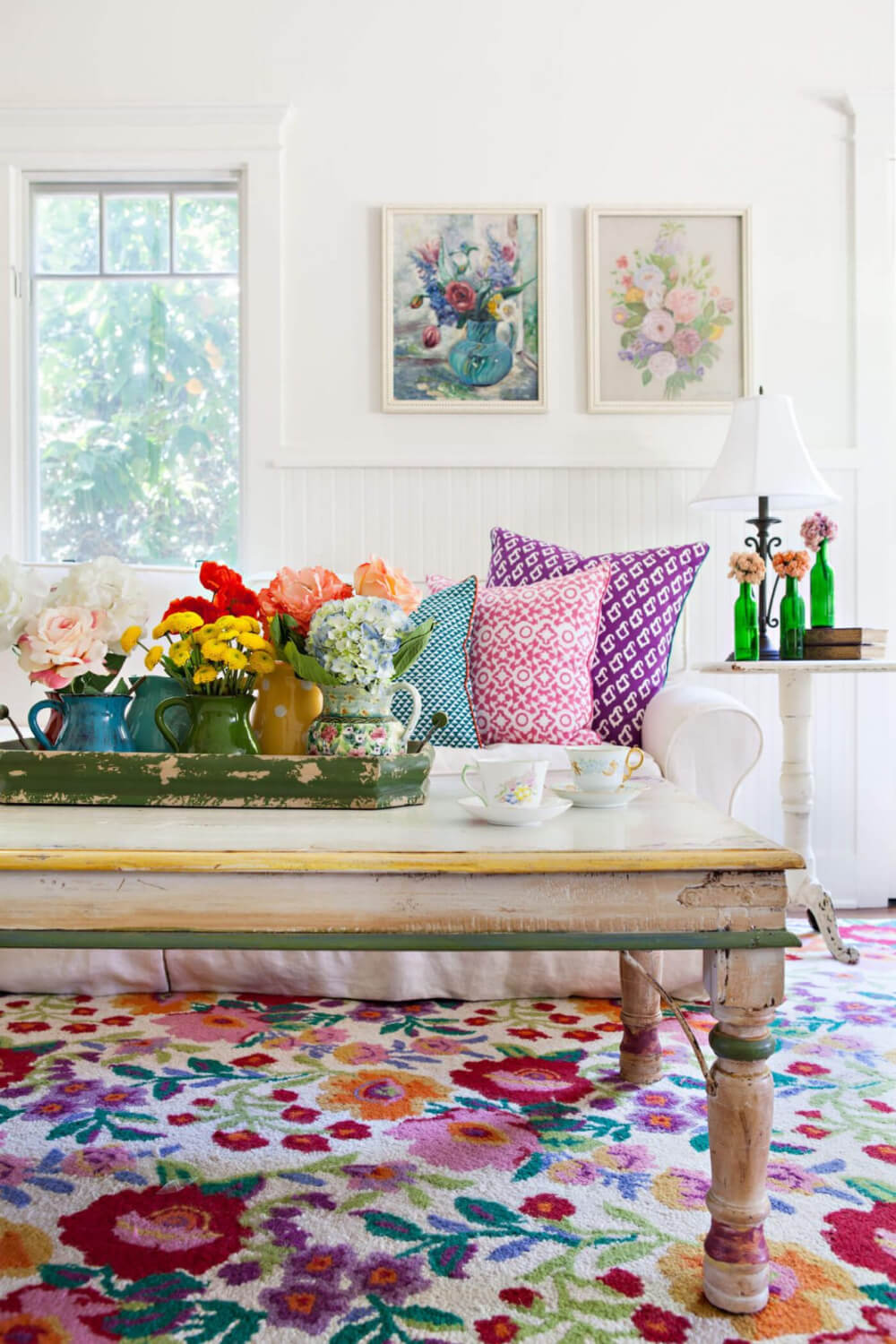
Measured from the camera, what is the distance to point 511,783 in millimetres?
1263

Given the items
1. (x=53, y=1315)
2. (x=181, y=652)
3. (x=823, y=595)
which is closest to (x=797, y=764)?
(x=823, y=595)

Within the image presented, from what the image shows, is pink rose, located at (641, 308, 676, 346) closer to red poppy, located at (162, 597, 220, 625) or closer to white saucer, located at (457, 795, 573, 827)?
red poppy, located at (162, 597, 220, 625)

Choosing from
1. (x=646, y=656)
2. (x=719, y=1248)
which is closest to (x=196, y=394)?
(x=646, y=656)

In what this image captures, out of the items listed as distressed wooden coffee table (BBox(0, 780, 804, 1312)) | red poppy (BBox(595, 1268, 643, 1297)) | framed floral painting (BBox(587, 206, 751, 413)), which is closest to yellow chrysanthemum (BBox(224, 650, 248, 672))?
distressed wooden coffee table (BBox(0, 780, 804, 1312))

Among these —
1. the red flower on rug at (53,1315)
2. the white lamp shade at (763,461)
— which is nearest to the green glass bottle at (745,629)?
the white lamp shade at (763,461)

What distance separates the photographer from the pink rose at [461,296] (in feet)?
10.6

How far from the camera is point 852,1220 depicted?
129 cm

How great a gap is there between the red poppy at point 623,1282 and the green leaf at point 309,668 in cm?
80

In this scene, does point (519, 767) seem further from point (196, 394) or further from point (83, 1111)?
point (196, 394)

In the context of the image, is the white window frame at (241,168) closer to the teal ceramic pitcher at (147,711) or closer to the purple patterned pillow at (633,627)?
the purple patterned pillow at (633,627)

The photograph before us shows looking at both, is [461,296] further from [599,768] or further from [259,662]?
[599,768]

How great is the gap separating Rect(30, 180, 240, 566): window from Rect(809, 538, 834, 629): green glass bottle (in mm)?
1747

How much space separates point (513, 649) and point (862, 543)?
143 cm

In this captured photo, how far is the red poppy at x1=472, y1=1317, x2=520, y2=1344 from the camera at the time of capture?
→ 41.8 inches
